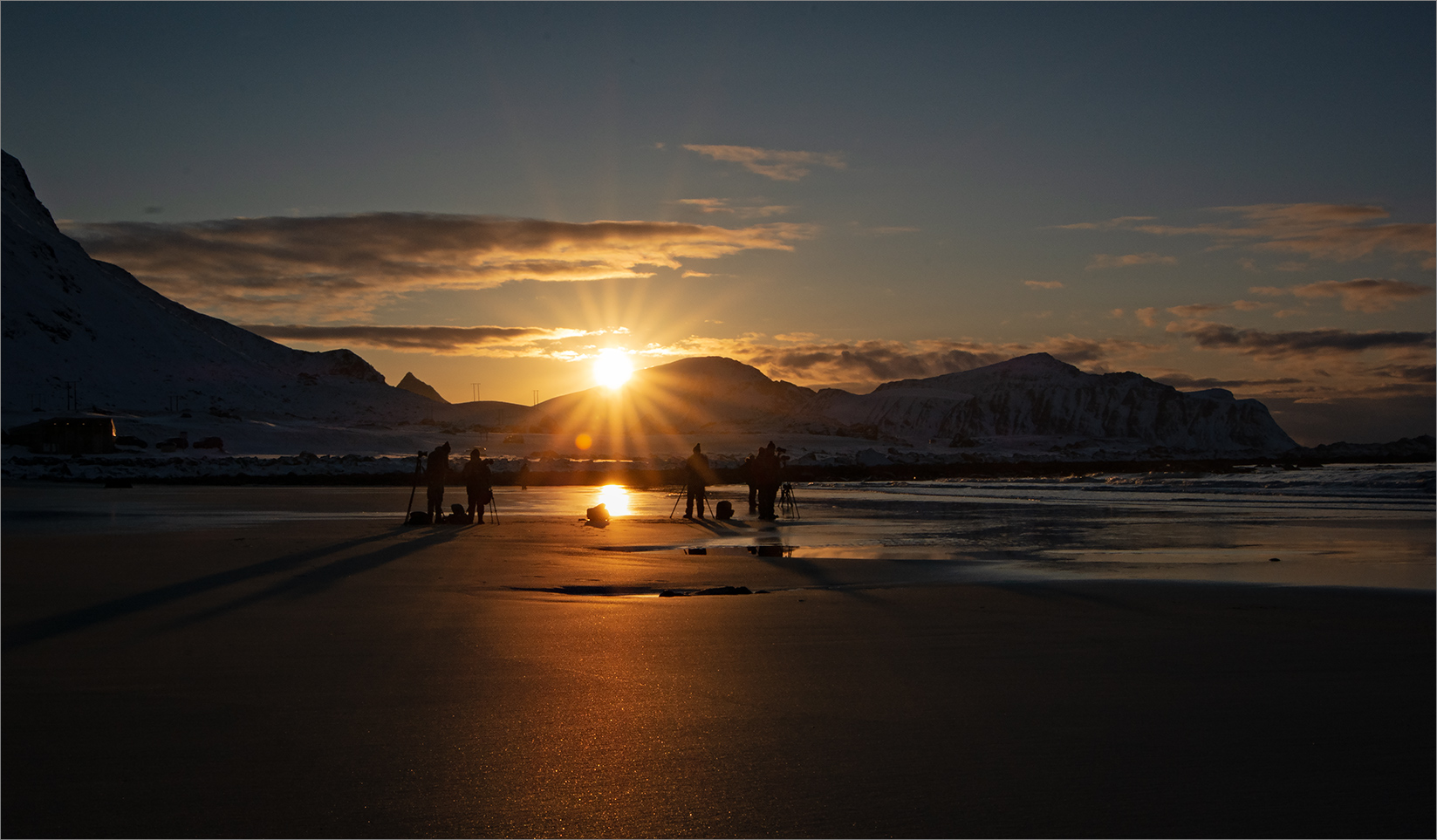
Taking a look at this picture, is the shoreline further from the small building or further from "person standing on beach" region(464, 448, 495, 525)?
"person standing on beach" region(464, 448, 495, 525)

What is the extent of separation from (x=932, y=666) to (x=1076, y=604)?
11.5 ft

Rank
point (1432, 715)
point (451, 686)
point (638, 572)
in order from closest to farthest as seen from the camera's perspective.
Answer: point (1432, 715) < point (451, 686) < point (638, 572)

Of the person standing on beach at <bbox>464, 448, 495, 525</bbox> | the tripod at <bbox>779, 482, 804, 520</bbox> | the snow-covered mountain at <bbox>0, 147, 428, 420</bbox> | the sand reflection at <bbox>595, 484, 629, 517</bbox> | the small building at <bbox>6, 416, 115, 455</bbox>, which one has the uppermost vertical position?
the snow-covered mountain at <bbox>0, 147, 428, 420</bbox>

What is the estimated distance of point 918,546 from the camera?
17.3m

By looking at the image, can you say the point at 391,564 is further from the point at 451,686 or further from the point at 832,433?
the point at 832,433

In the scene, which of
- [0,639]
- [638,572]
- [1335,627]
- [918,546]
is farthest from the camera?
[918,546]

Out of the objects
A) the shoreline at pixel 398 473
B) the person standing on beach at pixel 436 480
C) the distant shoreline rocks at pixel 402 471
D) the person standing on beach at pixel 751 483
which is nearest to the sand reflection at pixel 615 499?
the shoreline at pixel 398 473

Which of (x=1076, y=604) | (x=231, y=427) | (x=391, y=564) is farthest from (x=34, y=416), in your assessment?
(x=1076, y=604)

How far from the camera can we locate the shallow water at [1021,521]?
14.0m

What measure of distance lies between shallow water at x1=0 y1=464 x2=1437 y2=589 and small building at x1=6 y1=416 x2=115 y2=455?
33.9m

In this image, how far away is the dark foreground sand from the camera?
13.9ft

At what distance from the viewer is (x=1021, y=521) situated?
78.5ft

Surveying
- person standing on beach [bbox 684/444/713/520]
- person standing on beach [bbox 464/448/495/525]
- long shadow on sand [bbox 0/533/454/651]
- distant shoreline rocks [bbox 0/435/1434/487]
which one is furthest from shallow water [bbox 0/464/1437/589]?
distant shoreline rocks [bbox 0/435/1434/487]

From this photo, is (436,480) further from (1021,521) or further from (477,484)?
(1021,521)
